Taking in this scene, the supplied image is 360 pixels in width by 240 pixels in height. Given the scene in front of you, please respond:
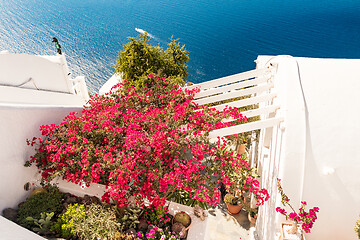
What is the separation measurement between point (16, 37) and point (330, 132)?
159 ft

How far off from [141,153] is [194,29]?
41.3m

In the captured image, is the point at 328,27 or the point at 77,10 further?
the point at 77,10

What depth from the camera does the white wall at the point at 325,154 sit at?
605 centimetres

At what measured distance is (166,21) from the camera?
158ft

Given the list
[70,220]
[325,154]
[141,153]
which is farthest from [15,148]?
[325,154]

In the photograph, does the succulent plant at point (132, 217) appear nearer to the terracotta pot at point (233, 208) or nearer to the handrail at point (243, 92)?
the terracotta pot at point (233, 208)

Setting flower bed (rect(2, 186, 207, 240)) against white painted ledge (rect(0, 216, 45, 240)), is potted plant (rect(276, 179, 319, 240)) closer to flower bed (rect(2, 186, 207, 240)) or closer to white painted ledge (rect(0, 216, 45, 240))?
flower bed (rect(2, 186, 207, 240))

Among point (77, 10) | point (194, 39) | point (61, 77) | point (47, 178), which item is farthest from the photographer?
point (77, 10)

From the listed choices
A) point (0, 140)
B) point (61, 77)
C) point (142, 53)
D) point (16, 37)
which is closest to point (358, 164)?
point (0, 140)

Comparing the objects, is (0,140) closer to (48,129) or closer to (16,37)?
(48,129)

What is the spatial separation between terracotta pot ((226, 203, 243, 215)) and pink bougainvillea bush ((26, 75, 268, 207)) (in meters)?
3.38

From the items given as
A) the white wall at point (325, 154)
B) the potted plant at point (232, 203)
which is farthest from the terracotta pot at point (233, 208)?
the white wall at point (325, 154)

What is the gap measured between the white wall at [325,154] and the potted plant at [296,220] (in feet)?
0.86

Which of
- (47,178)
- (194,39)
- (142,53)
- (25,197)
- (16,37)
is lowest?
(25,197)
